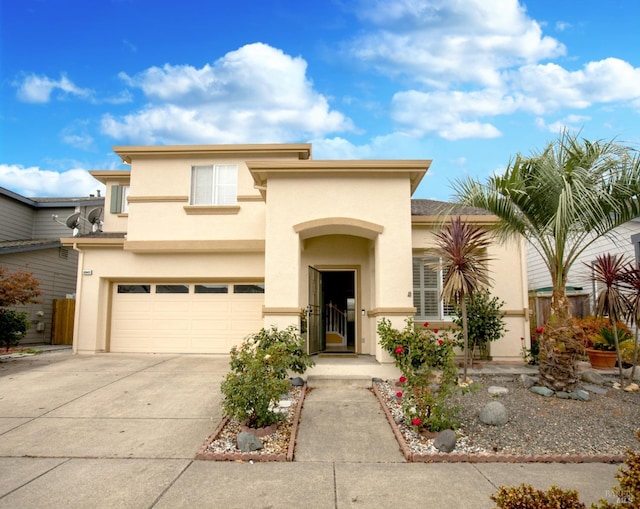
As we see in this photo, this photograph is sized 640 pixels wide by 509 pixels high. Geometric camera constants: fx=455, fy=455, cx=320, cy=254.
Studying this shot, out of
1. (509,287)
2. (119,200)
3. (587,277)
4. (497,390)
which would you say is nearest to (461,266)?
(497,390)

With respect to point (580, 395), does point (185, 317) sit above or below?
above

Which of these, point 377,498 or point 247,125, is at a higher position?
point 247,125

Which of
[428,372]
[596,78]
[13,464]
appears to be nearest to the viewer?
[13,464]

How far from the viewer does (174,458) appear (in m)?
5.41

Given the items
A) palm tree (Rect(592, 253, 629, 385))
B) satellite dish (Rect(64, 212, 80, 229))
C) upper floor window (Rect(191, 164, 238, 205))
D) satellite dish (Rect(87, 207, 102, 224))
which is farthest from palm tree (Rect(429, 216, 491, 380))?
satellite dish (Rect(64, 212, 80, 229))

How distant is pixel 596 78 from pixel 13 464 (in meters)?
13.8

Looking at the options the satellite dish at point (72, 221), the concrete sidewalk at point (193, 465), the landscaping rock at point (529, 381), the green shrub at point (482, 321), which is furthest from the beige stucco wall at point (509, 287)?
the satellite dish at point (72, 221)

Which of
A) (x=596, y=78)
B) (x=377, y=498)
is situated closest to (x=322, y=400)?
(x=377, y=498)

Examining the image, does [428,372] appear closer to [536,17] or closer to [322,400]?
[322,400]

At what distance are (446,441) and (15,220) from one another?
19305 mm

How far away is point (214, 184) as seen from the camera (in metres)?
13.1

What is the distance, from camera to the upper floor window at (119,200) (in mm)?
14722

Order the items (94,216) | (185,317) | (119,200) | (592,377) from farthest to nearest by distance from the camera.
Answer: (94,216) < (119,200) < (185,317) < (592,377)

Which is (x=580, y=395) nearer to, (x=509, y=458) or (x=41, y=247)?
(x=509, y=458)
